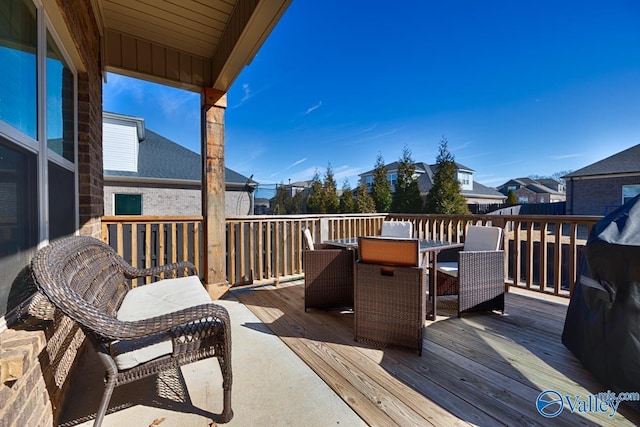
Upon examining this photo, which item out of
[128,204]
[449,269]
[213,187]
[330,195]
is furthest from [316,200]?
[449,269]

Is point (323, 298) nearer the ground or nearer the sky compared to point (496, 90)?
nearer the ground

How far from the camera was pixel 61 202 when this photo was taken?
2.03m

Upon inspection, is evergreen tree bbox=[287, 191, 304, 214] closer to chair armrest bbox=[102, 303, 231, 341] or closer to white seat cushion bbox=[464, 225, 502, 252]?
white seat cushion bbox=[464, 225, 502, 252]

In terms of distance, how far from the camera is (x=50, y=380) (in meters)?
1.39

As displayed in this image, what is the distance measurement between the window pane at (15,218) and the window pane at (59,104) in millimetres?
461

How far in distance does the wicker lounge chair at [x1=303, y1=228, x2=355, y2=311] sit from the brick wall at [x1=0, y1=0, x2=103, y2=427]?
6.46ft

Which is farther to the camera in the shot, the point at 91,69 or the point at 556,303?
the point at 556,303

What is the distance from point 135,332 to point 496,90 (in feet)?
52.8

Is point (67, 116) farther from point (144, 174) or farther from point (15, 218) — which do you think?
point (144, 174)

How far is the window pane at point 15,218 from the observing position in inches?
46.9

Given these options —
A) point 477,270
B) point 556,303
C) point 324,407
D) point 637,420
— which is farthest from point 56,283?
point 556,303


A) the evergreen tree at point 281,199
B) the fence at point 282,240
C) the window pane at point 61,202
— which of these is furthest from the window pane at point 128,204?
the window pane at point 61,202

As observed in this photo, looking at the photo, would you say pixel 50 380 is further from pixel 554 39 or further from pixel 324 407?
pixel 554 39

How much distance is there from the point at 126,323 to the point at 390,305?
1826 mm
